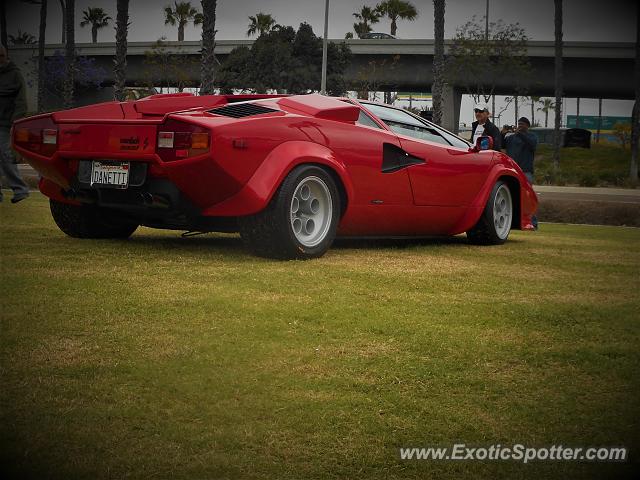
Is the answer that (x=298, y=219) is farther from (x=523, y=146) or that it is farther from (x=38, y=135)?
(x=523, y=146)

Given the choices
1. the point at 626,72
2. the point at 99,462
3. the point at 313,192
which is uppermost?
the point at 626,72

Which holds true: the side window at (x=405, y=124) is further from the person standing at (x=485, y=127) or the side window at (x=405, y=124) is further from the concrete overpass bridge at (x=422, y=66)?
the concrete overpass bridge at (x=422, y=66)

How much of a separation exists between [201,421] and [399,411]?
2.38 ft

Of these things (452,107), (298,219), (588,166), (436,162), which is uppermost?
(452,107)

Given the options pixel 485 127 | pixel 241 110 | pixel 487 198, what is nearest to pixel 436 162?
pixel 487 198

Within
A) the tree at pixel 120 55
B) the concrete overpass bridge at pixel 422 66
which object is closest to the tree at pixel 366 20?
the concrete overpass bridge at pixel 422 66

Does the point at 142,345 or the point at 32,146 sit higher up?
the point at 32,146

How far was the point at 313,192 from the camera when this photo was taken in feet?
25.0

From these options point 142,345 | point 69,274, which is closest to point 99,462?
point 142,345

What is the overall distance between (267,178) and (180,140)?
69 centimetres

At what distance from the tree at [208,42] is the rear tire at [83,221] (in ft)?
52.2

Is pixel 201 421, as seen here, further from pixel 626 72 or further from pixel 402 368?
pixel 626 72
